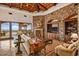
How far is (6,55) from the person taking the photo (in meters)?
2.85

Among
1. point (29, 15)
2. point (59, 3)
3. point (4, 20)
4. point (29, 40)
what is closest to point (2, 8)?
point (4, 20)

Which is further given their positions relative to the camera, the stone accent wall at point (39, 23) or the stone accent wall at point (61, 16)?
the stone accent wall at point (39, 23)

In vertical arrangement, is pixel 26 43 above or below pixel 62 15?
below

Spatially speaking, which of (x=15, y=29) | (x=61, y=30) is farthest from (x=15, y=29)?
(x=61, y=30)

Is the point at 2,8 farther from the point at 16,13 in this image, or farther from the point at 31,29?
the point at 31,29

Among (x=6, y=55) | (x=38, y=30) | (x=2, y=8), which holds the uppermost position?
(x=2, y=8)

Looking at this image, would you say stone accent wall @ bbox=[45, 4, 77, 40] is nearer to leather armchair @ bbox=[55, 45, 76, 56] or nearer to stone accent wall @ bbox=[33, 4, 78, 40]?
stone accent wall @ bbox=[33, 4, 78, 40]

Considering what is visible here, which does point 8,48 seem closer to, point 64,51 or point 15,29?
point 15,29

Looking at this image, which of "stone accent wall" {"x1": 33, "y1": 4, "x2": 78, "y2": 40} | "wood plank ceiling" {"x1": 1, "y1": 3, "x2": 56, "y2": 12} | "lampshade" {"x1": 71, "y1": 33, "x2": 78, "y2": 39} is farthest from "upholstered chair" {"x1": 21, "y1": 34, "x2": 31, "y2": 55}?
"lampshade" {"x1": 71, "y1": 33, "x2": 78, "y2": 39}

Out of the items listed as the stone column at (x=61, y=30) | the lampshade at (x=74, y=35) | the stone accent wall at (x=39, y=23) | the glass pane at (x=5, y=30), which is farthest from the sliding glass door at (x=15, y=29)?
the lampshade at (x=74, y=35)

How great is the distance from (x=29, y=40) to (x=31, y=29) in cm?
23

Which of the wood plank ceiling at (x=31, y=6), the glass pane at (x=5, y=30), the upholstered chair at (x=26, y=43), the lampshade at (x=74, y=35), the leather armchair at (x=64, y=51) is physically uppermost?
the wood plank ceiling at (x=31, y=6)

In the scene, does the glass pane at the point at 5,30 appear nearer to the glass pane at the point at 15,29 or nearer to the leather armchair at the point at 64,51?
the glass pane at the point at 15,29

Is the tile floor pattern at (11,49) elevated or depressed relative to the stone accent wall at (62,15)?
depressed
